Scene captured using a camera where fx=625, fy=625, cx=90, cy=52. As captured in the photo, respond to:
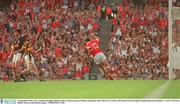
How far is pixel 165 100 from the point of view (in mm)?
5016

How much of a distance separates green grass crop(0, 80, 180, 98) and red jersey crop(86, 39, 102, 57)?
243 millimetres

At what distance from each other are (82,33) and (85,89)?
1.52 ft

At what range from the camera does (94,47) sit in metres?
5.18

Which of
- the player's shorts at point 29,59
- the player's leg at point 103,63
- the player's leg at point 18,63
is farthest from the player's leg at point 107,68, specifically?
the player's leg at point 18,63

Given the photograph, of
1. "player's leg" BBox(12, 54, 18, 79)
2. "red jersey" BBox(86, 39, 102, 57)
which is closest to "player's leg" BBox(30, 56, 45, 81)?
"player's leg" BBox(12, 54, 18, 79)

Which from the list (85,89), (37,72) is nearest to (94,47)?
(85,89)

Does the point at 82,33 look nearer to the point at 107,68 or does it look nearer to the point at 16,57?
the point at 107,68

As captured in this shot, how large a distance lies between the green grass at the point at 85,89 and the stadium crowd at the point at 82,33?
0.22 feet

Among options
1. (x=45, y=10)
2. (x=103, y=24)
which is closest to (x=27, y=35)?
(x=45, y=10)

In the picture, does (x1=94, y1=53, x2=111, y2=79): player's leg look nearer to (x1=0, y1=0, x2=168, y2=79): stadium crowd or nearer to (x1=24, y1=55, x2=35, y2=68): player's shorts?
(x1=0, y1=0, x2=168, y2=79): stadium crowd

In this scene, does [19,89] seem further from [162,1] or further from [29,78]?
[162,1]

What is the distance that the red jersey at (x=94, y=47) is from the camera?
5172 mm

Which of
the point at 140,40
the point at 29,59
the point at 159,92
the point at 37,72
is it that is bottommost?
the point at 159,92

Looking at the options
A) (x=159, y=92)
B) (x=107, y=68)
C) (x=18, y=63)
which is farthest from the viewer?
(x=18, y=63)
